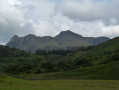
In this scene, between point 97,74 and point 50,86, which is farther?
point 97,74

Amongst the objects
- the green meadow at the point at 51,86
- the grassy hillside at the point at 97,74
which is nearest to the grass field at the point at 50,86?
the green meadow at the point at 51,86

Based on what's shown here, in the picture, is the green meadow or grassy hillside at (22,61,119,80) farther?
grassy hillside at (22,61,119,80)

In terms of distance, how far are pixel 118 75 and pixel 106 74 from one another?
35.5 feet

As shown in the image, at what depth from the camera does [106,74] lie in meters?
133

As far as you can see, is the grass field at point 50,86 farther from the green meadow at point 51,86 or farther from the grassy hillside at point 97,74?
the grassy hillside at point 97,74

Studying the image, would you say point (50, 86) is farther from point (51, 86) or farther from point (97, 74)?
point (97, 74)

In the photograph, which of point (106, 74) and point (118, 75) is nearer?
point (118, 75)

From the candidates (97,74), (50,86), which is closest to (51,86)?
(50,86)

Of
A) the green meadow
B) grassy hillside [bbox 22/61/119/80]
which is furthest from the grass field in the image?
grassy hillside [bbox 22/61/119/80]

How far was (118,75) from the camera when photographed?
123750 millimetres

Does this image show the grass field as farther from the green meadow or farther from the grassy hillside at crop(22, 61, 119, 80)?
the grassy hillside at crop(22, 61, 119, 80)

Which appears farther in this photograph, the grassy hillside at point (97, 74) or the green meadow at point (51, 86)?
the grassy hillside at point (97, 74)

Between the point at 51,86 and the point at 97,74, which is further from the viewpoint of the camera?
the point at 97,74

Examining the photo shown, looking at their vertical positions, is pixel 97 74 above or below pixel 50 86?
above
